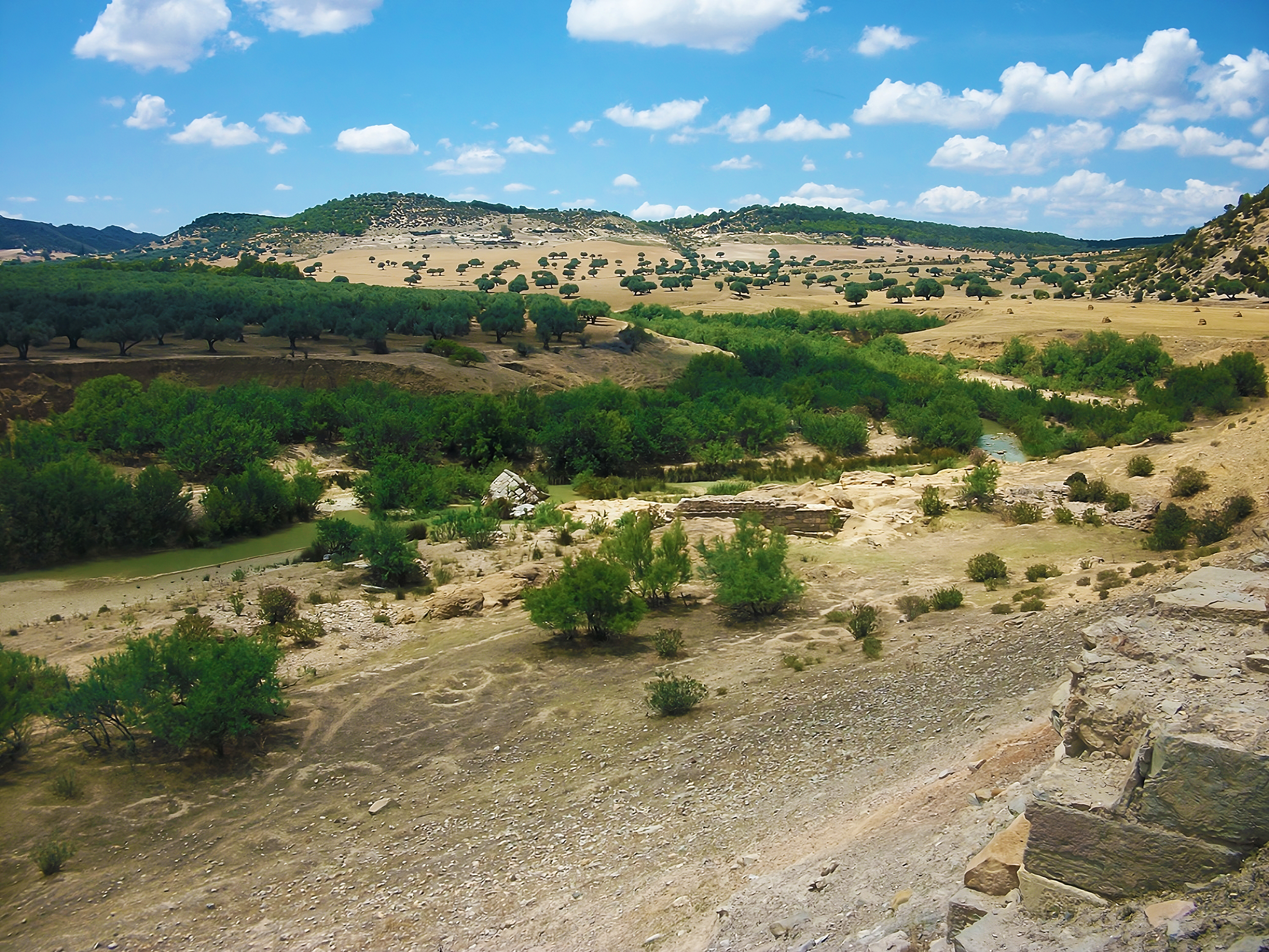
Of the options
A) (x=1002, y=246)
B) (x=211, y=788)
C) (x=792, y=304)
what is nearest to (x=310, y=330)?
(x=211, y=788)

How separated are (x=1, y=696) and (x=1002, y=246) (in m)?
191

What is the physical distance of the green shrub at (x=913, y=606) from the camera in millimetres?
17047

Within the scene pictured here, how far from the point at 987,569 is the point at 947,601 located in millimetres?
2310

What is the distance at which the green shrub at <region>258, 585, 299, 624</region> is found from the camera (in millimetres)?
18516

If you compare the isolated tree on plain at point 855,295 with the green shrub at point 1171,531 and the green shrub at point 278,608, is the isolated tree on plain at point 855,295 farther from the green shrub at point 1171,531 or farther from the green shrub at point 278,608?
the green shrub at point 278,608

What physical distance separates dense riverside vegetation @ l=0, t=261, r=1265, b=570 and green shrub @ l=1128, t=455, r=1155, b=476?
540 cm

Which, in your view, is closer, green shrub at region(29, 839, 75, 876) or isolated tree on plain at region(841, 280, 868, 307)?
green shrub at region(29, 839, 75, 876)

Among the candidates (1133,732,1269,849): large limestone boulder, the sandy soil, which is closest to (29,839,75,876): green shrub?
the sandy soil

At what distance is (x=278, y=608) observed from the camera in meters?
18.7

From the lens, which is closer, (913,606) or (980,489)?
(913,606)

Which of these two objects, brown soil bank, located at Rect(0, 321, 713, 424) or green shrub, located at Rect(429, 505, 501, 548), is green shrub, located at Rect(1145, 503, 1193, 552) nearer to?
green shrub, located at Rect(429, 505, 501, 548)

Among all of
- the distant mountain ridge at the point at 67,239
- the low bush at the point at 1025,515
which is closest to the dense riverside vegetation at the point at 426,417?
the low bush at the point at 1025,515

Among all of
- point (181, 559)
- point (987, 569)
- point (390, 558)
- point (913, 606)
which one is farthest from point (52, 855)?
point (987, 569)

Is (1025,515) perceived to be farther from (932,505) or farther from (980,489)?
(932,505)
